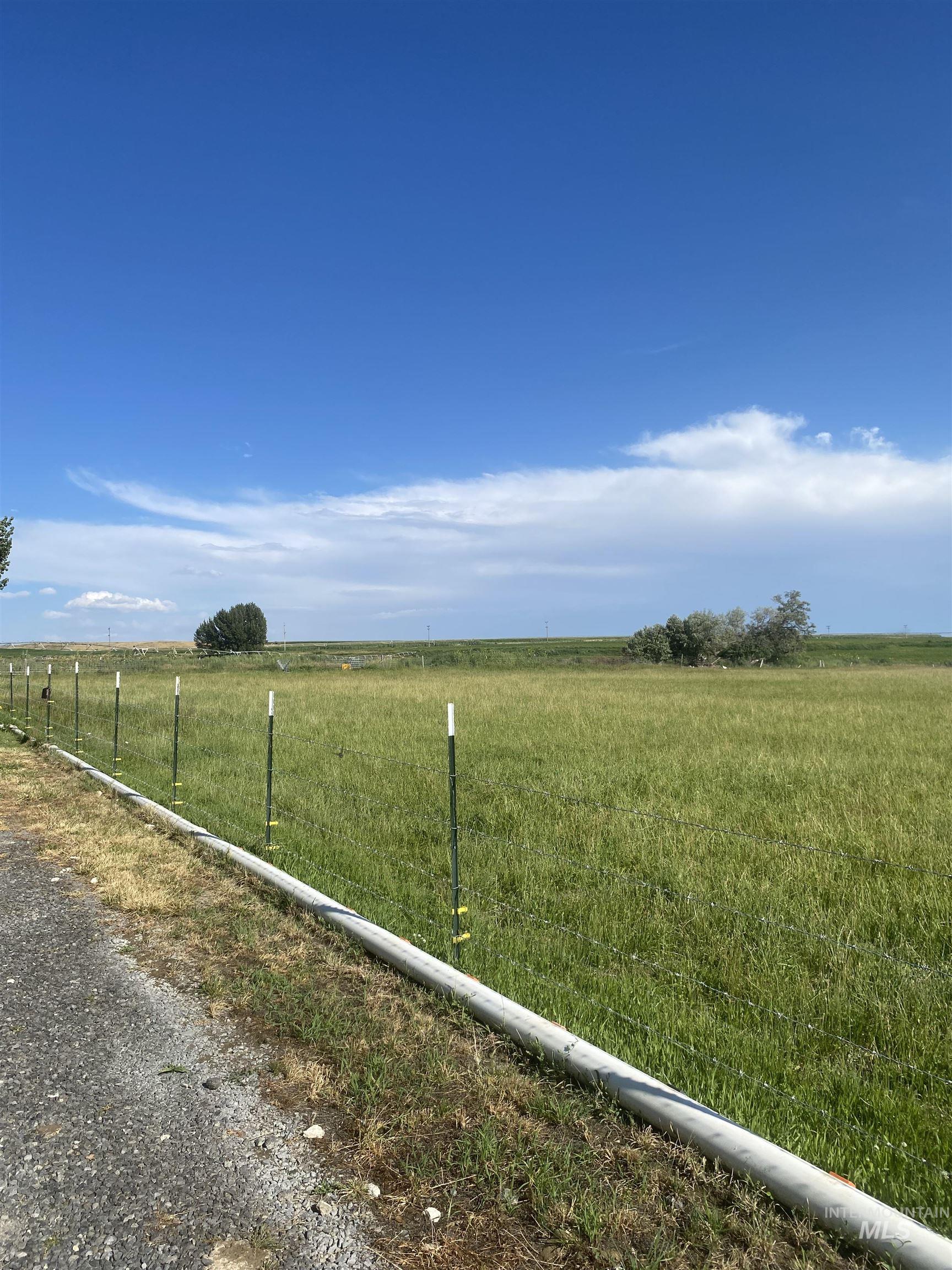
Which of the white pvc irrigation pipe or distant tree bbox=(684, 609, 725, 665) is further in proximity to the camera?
distant tree bbox=(684, 609, 725, 665)

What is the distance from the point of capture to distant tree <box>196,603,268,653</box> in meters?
109

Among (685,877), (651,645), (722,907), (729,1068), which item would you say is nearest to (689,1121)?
(729,1068)

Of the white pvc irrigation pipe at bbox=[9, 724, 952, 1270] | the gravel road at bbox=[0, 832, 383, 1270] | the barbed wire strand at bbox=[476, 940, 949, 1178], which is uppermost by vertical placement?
the white pvc irrigation pipe at bbox=[9, 724, 952, 1270]

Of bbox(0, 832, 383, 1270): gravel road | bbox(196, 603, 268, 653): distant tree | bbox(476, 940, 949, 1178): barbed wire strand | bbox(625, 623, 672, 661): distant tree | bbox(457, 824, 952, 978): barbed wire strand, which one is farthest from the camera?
bbox(196, 603, 268, 653): distant tree

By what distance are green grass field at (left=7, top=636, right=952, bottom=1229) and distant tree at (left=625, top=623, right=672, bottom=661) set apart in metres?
56.2

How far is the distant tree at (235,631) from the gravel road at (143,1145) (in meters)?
108

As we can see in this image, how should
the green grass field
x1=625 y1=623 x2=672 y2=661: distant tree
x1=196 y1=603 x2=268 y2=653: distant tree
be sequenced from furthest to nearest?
x1=196 y1=603 x2=268 y2=653: distant tree, x1=625 y1=623 x2=672 y2=661: distant tree, the green grass field

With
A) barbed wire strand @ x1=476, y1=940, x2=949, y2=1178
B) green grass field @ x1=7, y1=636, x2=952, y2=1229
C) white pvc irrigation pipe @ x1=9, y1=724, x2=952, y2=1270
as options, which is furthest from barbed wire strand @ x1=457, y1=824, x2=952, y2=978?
white pvc irrigation pipe @ x1=9, y1=724, x2=952, y2=1270

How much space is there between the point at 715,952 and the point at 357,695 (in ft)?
70.2

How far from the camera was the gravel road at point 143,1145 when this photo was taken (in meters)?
2.59

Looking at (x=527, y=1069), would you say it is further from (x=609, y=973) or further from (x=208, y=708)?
(x=208, y=708)

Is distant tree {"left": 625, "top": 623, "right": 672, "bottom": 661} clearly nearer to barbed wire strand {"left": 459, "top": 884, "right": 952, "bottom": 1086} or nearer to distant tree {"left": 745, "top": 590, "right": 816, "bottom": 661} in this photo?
distant tree {"left": 745, "top": 590, "right": 816, "bottom": 661}

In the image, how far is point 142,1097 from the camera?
11.4 ft

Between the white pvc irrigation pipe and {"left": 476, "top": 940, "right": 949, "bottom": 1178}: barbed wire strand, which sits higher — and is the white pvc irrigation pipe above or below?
above
